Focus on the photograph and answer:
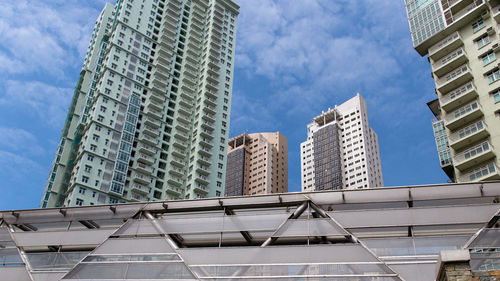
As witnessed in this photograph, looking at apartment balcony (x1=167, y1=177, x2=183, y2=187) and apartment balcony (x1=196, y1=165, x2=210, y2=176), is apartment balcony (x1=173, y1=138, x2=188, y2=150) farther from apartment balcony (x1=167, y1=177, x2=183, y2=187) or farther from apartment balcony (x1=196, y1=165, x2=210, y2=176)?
apartment balcony (x1=167, y1=177, x2=183, y2=187)

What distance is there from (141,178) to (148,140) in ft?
28.9

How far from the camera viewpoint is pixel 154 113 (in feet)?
320

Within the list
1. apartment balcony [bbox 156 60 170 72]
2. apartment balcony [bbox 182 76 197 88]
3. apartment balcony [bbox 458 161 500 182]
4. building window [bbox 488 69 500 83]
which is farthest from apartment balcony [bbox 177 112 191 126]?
building window [bbox 488 69 500 83]

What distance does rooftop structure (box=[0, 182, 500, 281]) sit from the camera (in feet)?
64.8

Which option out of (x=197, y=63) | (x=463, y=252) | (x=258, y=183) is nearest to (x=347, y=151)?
(x=258, y=183)

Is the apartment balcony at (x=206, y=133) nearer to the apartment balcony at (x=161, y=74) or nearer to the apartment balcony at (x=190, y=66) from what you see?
the apartment balcony at (x=161, y=74)

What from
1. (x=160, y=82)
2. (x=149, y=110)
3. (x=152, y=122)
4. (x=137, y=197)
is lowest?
(x=137, y=197)

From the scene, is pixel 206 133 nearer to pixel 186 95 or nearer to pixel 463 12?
pixel 186 95

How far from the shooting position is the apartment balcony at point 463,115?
1976 inches


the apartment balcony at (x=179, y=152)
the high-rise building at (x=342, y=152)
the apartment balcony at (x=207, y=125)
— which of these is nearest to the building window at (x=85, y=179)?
the apartment balcony at (x=179, y=152)

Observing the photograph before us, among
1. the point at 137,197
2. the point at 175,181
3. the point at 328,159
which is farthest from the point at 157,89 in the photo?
the point at 328,159

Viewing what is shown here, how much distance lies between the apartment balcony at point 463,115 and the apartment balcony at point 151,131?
60365 mm

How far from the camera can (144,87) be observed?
99.1 meters

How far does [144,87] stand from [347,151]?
71.1 metres
